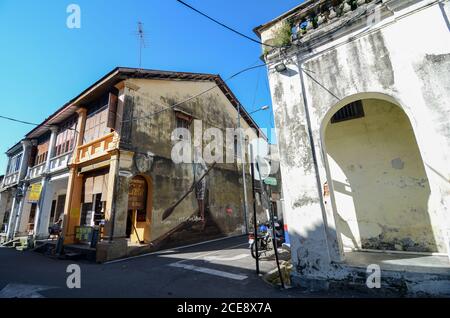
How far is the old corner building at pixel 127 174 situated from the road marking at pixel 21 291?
10.0 feet

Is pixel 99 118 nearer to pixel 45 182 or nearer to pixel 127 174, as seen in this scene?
pixel 127 174

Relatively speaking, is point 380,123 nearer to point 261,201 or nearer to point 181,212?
point 181,212

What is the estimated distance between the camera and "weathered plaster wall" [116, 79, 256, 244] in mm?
10336

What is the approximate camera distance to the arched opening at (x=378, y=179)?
5309mm

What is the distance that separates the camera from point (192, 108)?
14.0 metres

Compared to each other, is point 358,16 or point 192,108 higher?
point 192,108

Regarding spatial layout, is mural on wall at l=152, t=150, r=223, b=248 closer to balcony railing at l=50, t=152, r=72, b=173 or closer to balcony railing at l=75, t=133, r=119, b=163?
balcony railing at l=75, t=133, r=119, b=163

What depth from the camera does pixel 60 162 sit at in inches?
528

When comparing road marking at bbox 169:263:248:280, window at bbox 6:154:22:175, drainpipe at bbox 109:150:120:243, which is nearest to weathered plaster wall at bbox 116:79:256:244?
Result: drainpipe at bbox 109:150:120:243

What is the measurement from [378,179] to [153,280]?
6407mm

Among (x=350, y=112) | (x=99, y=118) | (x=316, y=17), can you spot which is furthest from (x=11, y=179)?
(x=350, y=112)

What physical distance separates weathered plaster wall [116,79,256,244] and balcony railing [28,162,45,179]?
968cm
